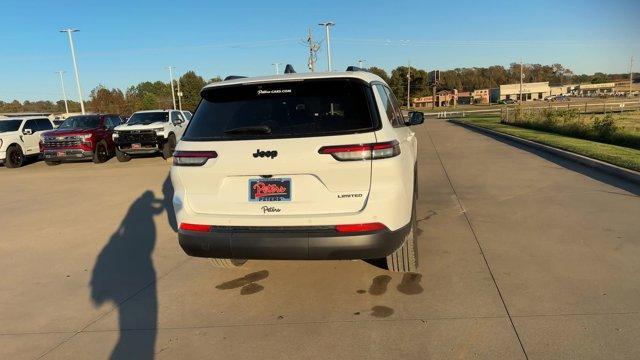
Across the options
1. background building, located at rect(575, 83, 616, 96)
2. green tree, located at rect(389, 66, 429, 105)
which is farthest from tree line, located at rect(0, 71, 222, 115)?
background building, located at rect(575, 83, 616, 96)

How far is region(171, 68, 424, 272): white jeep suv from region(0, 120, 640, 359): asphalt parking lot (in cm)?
58

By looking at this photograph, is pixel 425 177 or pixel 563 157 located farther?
pixel 563 157

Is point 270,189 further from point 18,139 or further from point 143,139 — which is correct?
point 18,139

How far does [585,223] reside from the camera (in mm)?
5688

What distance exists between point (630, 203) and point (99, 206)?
8.55m

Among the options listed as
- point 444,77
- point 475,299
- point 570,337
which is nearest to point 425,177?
point 475,299

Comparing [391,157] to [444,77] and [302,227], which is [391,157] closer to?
[302,227]

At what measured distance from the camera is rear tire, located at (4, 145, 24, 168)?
1493 cm

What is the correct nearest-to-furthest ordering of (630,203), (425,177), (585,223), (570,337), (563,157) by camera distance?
(570,337) < (585,223) < (630,203) < (425,177) < (563,157)

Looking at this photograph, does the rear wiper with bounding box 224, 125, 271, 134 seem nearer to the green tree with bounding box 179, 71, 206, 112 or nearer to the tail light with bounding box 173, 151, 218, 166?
the tail light with bounding box 173, 151, 218, 166

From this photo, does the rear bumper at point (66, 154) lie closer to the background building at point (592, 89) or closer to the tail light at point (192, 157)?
the tail light at point (192, 157)

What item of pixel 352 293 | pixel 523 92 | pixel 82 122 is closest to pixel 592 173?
pixel 352 293

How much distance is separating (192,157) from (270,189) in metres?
0.69

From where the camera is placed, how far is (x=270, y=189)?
133 inches
